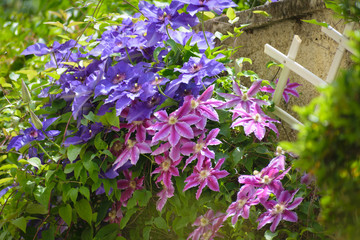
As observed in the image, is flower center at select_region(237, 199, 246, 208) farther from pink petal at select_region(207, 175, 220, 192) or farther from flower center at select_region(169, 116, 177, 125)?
flower center at select_region(169, 116, 177, 125)

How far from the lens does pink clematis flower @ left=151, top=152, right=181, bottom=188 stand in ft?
4.73

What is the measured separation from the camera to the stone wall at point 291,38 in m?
1.73

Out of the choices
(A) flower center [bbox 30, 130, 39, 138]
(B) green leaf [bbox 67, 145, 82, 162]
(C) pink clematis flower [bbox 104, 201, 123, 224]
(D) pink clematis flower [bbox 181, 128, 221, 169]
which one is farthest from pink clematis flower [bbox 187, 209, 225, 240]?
(A) flower center [bbox 30, 130, 39, 138]

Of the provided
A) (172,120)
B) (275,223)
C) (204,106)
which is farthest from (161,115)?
(275,223)

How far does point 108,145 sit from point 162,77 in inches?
12.1

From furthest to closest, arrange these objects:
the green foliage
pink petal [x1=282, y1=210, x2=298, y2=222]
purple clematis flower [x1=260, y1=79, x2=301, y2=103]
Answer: purple clematis flower [x1=260, y1=79, x2=301, y2=103] → pink petal [x1=282, y1=210, x2=298, y2=222] → the green foliage

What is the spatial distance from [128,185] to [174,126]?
1.00 ft

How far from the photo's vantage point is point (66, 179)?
5.27ft

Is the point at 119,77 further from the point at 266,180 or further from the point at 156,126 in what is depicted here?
the point at 266,180

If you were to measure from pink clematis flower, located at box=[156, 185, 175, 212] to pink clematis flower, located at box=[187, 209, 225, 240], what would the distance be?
0.39ft

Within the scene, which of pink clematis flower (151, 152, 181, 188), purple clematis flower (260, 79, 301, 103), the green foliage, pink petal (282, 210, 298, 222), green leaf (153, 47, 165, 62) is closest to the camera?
the green foliage

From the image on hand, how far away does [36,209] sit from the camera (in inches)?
63.4

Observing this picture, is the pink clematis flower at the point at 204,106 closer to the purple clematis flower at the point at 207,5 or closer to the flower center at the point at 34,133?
the purple clematis flower at the point at 207,5

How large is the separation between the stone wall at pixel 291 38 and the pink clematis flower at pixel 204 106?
38cm
